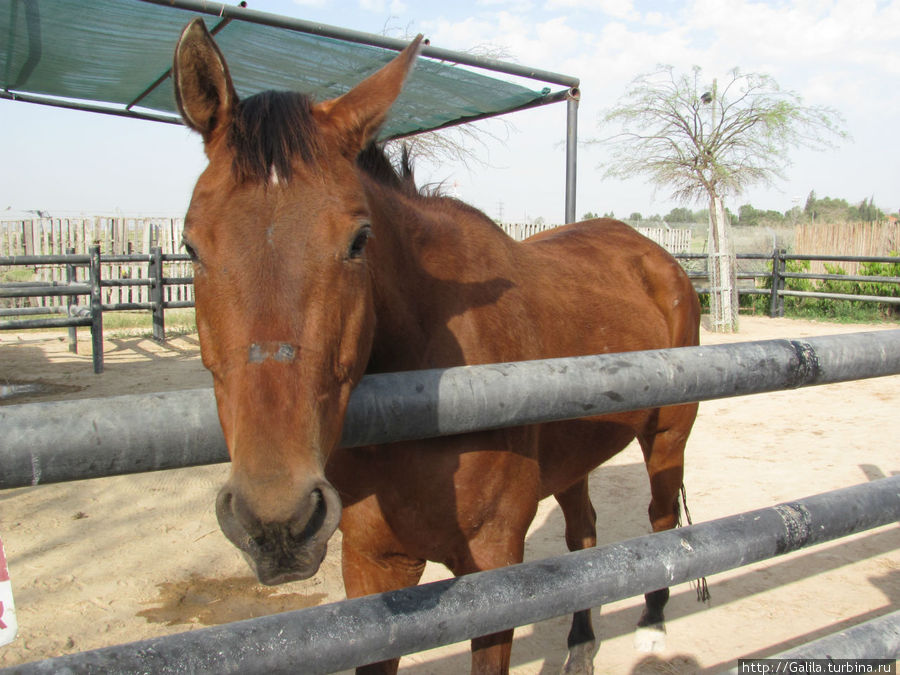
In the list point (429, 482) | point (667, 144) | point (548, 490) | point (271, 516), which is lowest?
point (548, 490)

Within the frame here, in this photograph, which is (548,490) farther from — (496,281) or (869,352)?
(869,352)

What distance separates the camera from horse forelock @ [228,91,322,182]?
1.25m

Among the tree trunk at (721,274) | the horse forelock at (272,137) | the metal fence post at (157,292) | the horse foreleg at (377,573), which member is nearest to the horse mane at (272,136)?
the horse forelock at (272,137)

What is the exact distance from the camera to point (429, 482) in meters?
1.75

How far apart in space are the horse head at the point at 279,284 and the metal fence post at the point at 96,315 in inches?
305

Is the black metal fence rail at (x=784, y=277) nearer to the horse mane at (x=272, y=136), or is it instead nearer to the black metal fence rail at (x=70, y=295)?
the black metal fence rail at (x=70, y=295)

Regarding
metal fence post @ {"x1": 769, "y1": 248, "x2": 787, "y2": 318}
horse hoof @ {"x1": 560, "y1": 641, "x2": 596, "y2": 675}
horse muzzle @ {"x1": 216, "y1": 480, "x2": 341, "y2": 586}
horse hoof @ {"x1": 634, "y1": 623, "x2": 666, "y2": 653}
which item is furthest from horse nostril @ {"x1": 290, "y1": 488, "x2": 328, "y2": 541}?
metal fence post @ {"x1": 769, "y1": 248, "x2": 787, "y2": 318}

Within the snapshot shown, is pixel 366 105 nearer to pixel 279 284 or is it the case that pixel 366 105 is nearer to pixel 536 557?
pixel 279 284

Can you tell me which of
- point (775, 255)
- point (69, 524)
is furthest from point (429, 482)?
point (775, 255)

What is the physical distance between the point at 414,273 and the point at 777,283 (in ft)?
46.7

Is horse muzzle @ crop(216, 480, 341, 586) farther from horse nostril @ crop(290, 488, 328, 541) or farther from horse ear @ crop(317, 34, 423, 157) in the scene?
horse ear @ crop(317, 34, 423, 157)

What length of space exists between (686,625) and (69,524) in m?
3.75

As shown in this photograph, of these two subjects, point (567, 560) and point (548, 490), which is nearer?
point (567, 560)

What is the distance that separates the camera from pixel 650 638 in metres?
3.01
